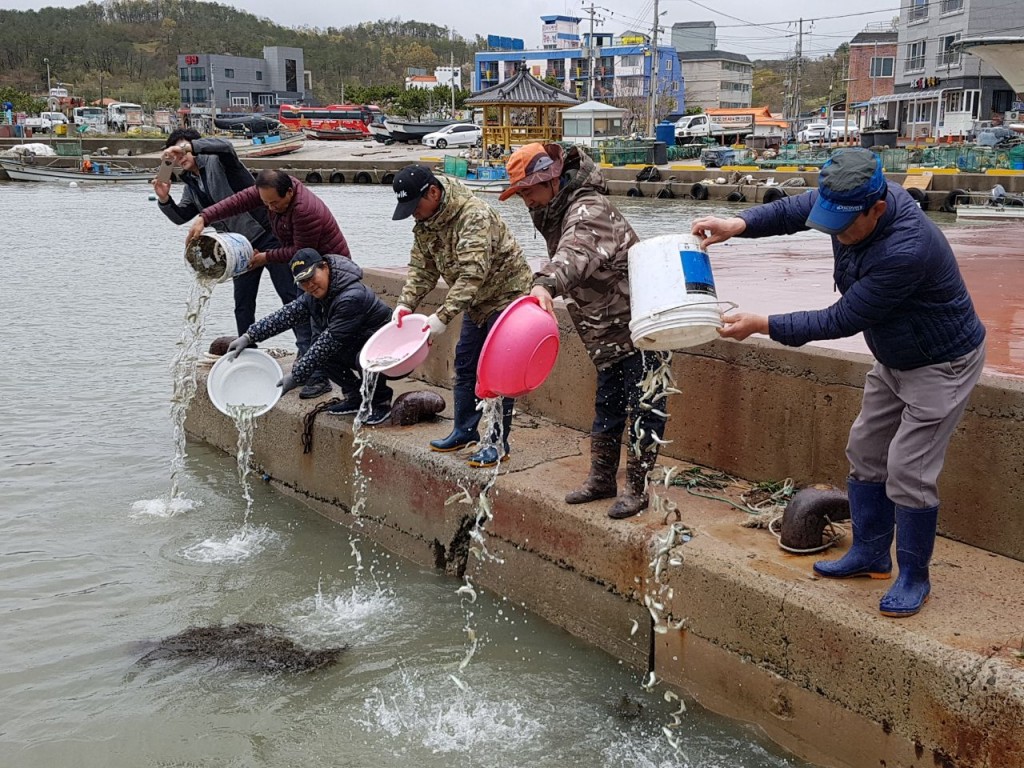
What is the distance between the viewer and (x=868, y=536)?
392 centimetres

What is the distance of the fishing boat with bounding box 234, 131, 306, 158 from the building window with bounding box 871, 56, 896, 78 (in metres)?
40.2

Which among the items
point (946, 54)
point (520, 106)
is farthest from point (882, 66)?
point (520, 106)

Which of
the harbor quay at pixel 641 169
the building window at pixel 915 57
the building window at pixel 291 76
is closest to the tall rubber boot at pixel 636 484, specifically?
the harbor quay at pixel 641 169

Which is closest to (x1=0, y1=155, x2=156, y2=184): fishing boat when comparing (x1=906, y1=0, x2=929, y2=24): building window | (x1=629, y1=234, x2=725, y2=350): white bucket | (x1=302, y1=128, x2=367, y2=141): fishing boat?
(x1=302, y1=128, x2=367, y2=141): fishing boat

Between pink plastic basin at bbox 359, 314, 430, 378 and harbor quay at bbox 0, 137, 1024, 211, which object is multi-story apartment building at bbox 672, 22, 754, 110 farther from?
pink plastic basin at bbox 359, 314, 430, 378

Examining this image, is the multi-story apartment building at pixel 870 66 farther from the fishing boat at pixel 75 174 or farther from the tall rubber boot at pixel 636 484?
the tall rubber boot at pixel 636 484

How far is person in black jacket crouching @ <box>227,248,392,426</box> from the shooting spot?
639cm

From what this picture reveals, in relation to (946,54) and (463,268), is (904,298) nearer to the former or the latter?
(463,268)

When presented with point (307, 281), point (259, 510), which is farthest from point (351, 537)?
point (307, 281)

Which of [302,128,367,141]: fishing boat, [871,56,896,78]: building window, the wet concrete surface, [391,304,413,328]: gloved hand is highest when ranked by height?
[871,56,896,78]: building window

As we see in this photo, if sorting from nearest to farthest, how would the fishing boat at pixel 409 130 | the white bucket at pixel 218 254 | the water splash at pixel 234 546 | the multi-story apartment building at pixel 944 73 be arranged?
the water splash at pixel 234 546 < the white bucket at pixel 218 254 < the multi-story apartment building at pixel 944 73 < the fishing boat at pixel 409 130

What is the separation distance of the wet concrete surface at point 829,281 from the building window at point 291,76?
391 ft

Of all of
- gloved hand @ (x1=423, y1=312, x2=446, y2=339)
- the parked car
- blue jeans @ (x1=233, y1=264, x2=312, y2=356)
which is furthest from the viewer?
the parked car

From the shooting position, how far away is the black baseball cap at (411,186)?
5.41 m
